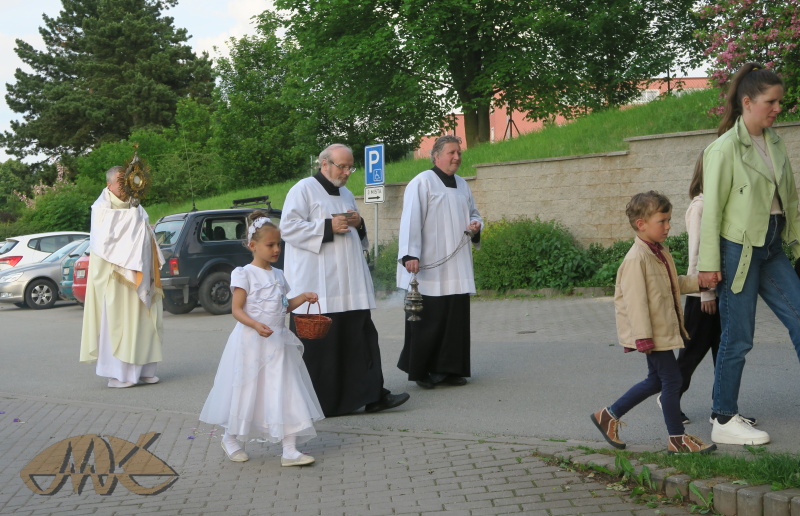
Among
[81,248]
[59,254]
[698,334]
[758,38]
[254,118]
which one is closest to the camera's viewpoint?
[698,334]

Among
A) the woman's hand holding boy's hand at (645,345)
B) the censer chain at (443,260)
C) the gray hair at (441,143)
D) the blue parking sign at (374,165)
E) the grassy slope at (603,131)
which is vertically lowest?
the woman's hand holding boy's hand at (645,345)

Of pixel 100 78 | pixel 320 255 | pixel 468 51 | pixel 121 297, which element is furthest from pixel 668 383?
pixel 100 78

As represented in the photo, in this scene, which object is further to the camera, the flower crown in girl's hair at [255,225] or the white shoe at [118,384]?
the white shoe at [118,384]

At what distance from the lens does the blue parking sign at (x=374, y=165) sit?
18844 mm

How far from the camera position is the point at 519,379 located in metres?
8.70

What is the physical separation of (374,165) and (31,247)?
391 inches

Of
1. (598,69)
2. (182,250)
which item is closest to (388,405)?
(182,250)

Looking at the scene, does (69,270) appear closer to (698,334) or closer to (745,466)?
(698,334)

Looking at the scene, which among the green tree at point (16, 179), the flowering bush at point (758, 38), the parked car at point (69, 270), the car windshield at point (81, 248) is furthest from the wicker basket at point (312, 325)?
the green tree at point (16, 179)

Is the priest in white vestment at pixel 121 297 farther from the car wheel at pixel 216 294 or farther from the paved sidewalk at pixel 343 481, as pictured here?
the car wheel at pixel 216 294

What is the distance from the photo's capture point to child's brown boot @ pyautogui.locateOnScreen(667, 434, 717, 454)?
530 centimetres

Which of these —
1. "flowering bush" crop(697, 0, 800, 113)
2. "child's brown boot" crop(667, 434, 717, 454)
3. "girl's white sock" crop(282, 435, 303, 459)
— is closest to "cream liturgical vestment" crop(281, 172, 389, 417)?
"girl's white sock" crop(282, 435, 303, 459)

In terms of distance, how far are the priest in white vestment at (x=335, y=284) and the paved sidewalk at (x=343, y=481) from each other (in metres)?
0.50

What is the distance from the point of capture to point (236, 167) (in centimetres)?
4650
